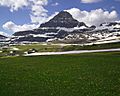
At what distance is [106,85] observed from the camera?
35562 millimetres

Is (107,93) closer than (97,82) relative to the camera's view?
Yes

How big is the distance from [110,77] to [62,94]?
13318 mm

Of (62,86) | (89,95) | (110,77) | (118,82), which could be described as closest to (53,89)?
(62,86)

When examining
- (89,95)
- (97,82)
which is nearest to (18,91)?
(89,95)

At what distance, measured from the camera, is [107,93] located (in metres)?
30.4

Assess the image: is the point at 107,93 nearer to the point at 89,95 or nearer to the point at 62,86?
the point at 89,95

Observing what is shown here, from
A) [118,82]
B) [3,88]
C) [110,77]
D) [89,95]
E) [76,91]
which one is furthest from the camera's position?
[110,77]

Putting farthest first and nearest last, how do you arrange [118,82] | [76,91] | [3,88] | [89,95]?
[118,82] < [3,88] < [76,91] < [89,95]

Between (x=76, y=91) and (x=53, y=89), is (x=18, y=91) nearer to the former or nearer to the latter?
(x=53, y=89)

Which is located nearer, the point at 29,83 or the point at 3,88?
the point at 3,88

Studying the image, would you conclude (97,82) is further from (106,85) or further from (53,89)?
(53,89)

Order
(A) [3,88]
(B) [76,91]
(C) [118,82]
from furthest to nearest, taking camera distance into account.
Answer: (C) [118,82] → (A) [3,88] → (B) [76,91]

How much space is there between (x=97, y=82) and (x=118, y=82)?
90.2 inches

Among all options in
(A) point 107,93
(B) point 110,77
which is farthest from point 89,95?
(B) point 110,77
